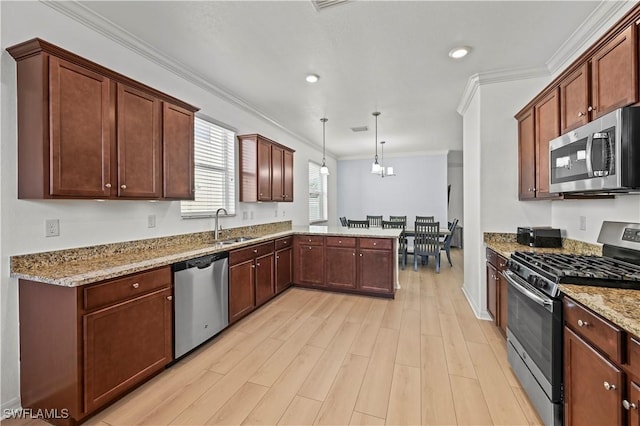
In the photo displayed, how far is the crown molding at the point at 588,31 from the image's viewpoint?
6.78 ft

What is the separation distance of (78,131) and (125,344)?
1469mm

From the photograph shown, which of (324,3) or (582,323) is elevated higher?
(324,3)

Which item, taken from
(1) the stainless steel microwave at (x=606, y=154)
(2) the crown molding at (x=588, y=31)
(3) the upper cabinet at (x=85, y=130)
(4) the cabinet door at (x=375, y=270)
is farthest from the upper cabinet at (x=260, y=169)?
(2) the crown molding at (x=588, y=31)

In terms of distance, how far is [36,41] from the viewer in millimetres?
1707

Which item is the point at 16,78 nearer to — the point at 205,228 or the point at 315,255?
the point at 205,228

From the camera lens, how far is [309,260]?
4371 mm

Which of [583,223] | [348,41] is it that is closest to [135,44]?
[348,41]

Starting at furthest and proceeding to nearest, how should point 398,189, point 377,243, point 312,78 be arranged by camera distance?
point 398,189
point 377,243
point 312,78

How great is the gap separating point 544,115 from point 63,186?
3849 mm

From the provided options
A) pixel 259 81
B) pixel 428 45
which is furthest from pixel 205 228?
pixel 428 45

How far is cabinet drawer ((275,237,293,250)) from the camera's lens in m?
4.03

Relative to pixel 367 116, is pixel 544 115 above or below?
below

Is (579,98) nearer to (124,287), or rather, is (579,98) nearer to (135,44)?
(124,287)

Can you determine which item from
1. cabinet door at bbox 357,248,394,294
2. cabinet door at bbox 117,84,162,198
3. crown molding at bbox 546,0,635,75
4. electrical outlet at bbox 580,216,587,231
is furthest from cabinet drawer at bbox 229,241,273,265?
crown molding at bbox 546,0,635,75
